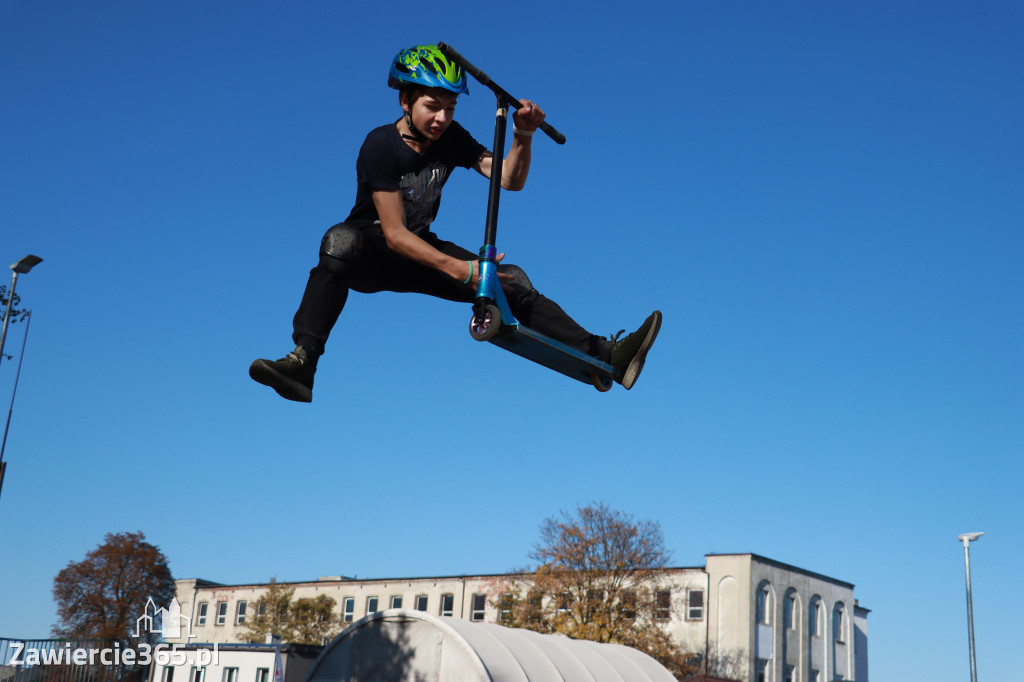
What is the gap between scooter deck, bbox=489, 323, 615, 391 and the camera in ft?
18.9

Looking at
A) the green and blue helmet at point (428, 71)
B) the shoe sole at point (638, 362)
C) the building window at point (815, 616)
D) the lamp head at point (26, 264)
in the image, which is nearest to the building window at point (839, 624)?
the building window at point (815, 616)

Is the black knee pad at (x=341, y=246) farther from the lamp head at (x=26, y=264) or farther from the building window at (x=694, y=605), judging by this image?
the building window at (x=694, y=605)

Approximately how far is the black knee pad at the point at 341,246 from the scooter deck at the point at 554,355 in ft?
3.15

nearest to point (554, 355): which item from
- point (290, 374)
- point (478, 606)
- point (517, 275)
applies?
point (517, 275)

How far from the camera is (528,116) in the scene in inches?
239

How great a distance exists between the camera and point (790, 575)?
69.1 meters

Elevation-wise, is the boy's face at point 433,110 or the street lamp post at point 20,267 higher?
the street lamp post at point 20,267

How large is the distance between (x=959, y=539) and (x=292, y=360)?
4194cm

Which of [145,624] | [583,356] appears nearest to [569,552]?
[145,624]

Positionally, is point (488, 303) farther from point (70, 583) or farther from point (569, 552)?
Answer: point (70, 583)

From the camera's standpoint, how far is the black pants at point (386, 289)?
19.1ft

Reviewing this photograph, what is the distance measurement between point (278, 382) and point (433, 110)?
177 centimetres

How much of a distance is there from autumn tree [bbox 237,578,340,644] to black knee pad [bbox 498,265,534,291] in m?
72.9

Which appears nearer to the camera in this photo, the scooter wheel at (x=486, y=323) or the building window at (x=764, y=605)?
the scooter wheel at (x=486, y=323)
